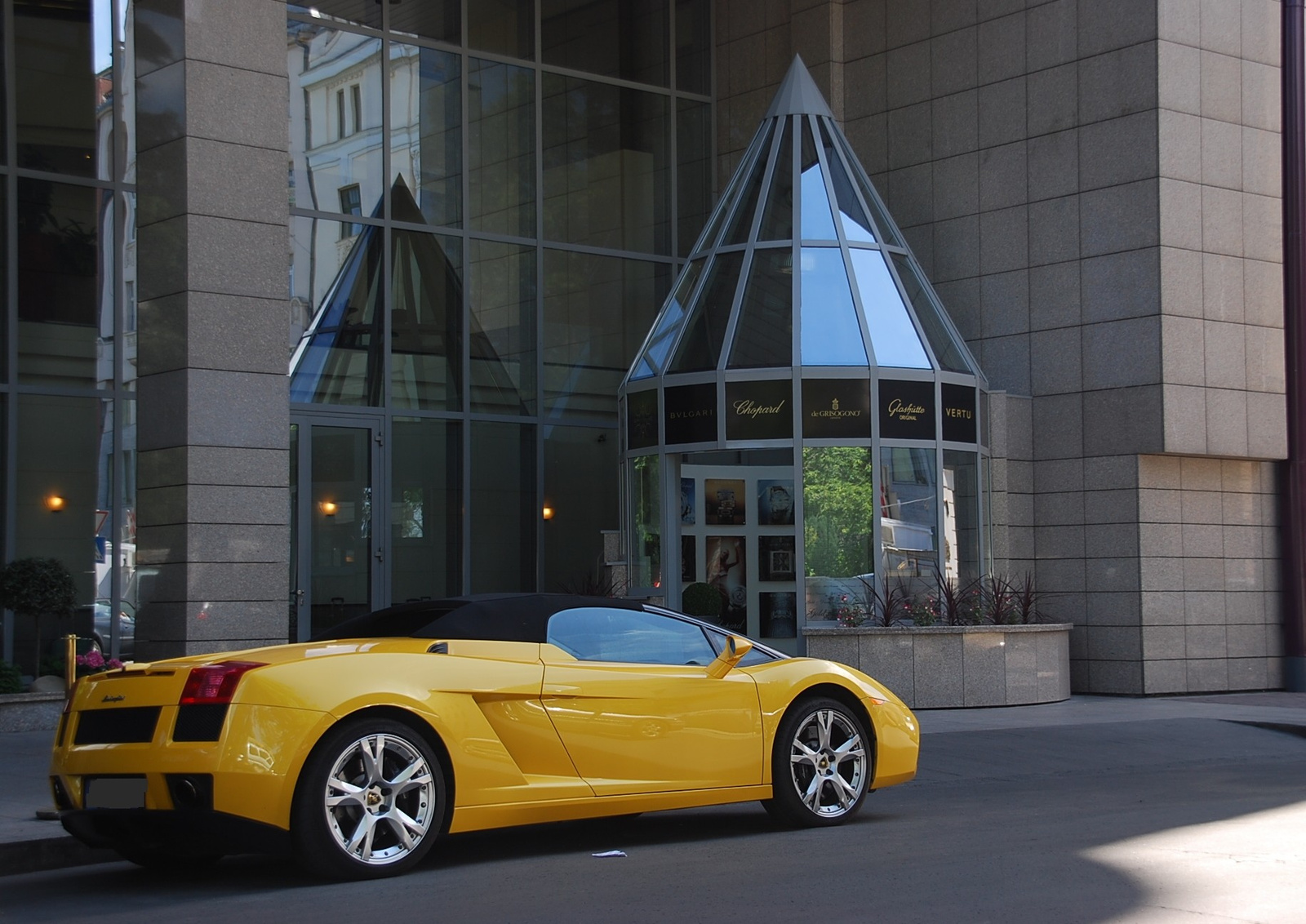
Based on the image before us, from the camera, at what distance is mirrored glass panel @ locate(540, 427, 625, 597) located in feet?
70.1

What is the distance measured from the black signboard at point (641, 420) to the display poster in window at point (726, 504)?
96cm

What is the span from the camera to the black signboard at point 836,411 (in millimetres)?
17469

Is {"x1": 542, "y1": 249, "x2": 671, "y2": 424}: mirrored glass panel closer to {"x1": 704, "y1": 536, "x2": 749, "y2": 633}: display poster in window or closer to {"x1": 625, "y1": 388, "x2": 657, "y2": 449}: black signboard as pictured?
{"x1": 625, "y1": 388, "x2": 657, "y2": 449}: black signboard

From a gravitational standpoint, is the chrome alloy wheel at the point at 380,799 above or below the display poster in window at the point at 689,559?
below

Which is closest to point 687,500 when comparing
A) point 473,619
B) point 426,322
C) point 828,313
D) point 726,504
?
point 726,504

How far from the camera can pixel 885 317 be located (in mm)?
18203

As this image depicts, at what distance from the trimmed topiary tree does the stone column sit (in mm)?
2175

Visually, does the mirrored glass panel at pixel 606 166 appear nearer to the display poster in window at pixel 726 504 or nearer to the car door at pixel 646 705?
the display poster in window at pixel 726 504

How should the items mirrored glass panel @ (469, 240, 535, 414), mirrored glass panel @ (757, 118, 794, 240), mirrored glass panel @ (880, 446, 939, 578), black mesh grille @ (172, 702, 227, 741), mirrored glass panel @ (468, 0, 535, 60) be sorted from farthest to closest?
mirrored glass panel @ (468, 0, 535, 60) < mirrored glass panel @ (469, 240, 535, 414) < mirrored glass panel @ (757, 118, 794, 240) < mirrored glass panel @ (880, 446, 939, 578) < black mesh grille @ (172, 702, 227, 741)

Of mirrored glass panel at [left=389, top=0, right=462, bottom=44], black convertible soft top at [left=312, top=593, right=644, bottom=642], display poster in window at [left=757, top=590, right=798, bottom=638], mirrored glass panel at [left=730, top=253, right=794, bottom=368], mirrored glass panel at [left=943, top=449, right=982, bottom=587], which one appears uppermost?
mirrored glass panel at [left=389, top=0, right=462, bottom=44]

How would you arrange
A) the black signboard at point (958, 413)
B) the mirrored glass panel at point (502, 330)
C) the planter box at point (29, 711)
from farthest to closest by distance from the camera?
the mirrored glass panel at point (502, 330) → the black signboard at point (958, 413) → the planter box at point (29, 711)

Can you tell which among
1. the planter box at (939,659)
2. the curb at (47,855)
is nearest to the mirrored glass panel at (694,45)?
the planter box at (939,659)

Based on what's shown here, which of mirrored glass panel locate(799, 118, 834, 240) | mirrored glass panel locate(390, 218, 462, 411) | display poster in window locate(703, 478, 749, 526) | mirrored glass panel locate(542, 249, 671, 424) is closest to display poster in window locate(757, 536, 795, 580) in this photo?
display poster in window locate(703, 478, 749, 526)

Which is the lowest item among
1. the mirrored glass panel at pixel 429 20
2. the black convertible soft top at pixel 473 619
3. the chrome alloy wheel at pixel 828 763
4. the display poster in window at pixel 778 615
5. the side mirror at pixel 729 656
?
the chrome alloy wheel at pixel 828 763
